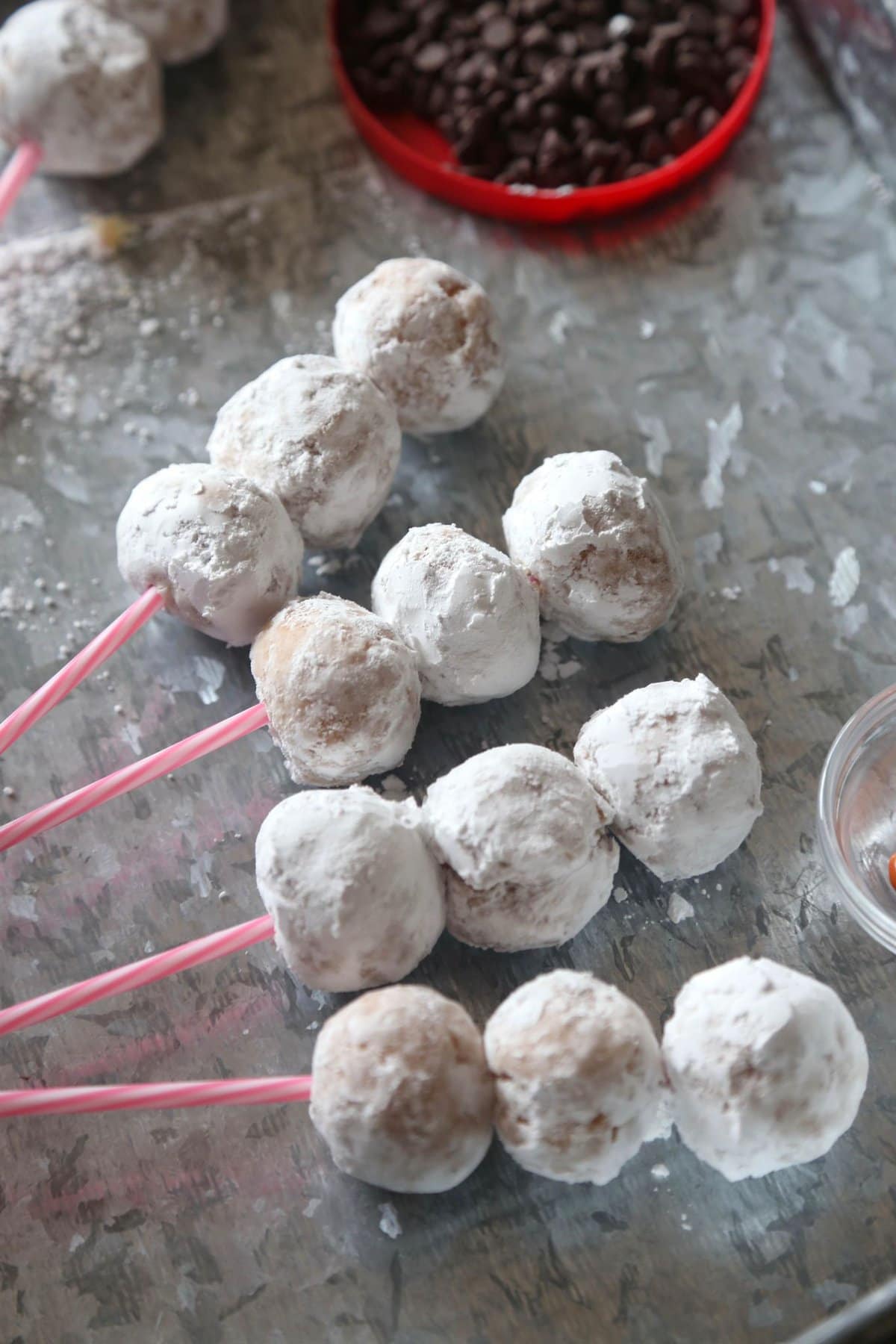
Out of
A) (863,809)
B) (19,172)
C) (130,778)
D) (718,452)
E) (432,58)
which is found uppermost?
(19,172)

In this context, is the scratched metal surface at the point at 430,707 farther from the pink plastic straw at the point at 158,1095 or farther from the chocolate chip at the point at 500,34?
the chocolate chip at the point at 500,34

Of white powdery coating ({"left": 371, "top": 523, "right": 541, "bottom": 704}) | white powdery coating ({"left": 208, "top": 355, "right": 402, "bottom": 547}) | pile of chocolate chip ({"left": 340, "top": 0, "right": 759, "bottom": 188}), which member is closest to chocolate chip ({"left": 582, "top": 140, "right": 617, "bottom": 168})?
pile of chocolate chip ({"left": 340, "top": 0, "right": 759, "bottom": 188})

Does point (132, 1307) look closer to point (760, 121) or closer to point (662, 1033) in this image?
point (662, 1033)

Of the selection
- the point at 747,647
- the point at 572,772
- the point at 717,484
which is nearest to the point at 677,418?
the point at 717,484

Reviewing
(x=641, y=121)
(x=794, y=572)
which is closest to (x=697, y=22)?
(x=641, y=121)

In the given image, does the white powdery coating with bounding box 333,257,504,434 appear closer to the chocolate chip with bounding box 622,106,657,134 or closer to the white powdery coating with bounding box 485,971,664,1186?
the chocolate chip with bounding box 622,106,657,134

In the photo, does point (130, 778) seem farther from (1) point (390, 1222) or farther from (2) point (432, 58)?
(2) point (432, 58)
